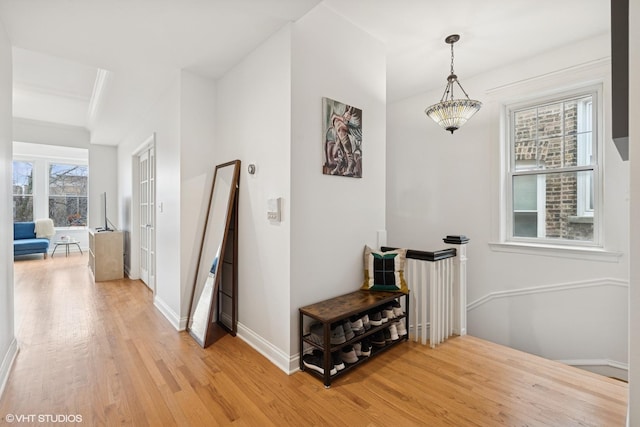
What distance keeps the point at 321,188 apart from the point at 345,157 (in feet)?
1.23

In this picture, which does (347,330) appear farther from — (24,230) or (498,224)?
(24,230)

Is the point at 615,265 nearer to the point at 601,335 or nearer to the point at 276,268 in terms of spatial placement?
the point at 601,335

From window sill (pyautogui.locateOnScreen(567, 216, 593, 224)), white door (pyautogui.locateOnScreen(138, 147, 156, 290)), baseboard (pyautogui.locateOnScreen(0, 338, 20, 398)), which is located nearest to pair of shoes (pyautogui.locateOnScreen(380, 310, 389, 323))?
window sill (pyautogui.locateOnScreen(567, 216, 593, 224))

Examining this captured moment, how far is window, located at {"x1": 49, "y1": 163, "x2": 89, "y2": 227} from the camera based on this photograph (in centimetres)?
778

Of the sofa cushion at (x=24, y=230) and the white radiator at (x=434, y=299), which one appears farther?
the sofa cushion at (x=24, y=230)

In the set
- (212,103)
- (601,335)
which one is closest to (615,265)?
(601,335)

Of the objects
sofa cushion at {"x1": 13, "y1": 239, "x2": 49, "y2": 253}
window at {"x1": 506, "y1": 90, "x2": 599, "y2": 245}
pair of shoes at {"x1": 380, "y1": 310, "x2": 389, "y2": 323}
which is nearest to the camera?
pair of shoes at {"x1": 380, "y1": 310, "x2": 389, "y2": 323}

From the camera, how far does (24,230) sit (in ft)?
22.7

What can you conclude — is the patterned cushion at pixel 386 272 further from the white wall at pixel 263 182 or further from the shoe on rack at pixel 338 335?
the white wall at pixel 263 182

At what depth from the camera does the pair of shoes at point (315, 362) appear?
2.11 metres

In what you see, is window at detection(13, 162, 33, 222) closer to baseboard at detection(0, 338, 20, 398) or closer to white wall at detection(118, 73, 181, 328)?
white wall at detection(118, 73, 181, 328)

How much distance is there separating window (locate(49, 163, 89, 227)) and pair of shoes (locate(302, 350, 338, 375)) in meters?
8.13

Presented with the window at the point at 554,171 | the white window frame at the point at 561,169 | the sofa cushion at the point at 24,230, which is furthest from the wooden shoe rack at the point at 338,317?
the sofa cushion at the point at 24,230

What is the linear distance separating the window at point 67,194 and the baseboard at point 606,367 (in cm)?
989
